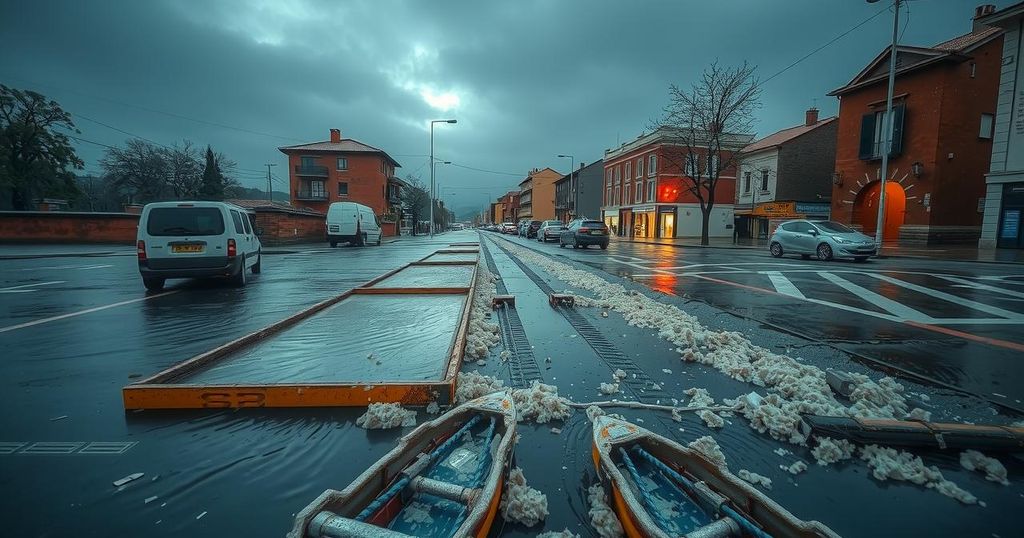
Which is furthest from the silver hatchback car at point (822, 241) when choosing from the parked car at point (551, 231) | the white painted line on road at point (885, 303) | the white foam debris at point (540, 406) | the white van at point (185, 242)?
the white van at point (185, 242)

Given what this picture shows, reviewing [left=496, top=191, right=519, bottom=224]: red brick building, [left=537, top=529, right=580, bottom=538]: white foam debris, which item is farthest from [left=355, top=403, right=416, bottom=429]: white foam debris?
[left=496, top=191, right=519, bottom=224]: red brick building

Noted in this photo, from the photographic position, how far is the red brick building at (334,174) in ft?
177

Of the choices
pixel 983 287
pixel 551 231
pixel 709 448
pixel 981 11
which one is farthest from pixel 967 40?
pixel 709 448

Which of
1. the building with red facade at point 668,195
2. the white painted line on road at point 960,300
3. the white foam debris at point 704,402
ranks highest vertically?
the building with red facade at point 668,195

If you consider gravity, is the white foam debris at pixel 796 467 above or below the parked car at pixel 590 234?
below

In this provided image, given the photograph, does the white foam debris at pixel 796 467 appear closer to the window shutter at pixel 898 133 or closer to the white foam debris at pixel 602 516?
the white foam debris at pixel 602 516

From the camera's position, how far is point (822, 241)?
1597cm

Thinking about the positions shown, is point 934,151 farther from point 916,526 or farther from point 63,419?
point 63,419

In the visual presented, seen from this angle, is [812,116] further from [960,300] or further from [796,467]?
[796,467]

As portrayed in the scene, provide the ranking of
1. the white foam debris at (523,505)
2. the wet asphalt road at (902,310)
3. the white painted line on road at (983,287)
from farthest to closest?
1. the white painted line on road at (983,287)
2. the wet asphalt road at (902,310)
3. the white foam debris at (523,505)

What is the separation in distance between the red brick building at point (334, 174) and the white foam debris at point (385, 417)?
53.3 metres

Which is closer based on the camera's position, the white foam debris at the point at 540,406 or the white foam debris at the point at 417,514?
the white foam debris at the point at 417,514

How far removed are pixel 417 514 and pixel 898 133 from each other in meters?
32.1

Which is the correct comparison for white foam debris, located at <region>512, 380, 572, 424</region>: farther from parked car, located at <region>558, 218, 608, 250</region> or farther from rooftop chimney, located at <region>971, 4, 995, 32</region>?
rooftop chimney, located at <region>971, 4, 995, 32</region>
